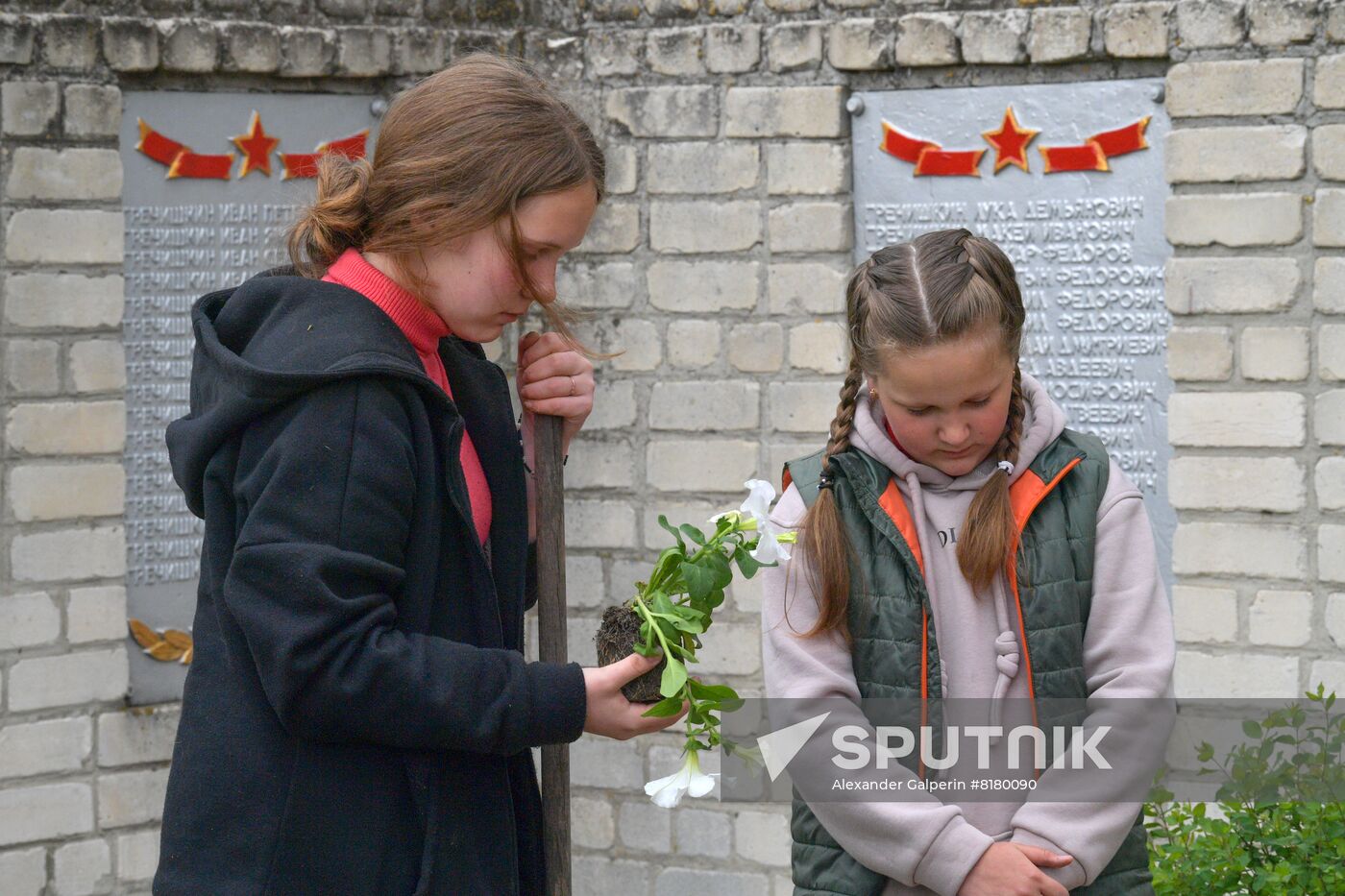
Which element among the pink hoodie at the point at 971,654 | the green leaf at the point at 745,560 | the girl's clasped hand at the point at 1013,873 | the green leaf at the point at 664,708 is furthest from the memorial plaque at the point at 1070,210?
the green leaf at the point at 664,708

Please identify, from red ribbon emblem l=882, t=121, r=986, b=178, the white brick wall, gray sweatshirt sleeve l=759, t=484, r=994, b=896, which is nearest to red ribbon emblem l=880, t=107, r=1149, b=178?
red ribbon emblem l=882, t=121, r=986, b=178

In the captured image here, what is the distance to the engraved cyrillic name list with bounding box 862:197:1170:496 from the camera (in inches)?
142

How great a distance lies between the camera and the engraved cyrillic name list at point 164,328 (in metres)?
3.82

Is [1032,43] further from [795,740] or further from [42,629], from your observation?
[42,629]

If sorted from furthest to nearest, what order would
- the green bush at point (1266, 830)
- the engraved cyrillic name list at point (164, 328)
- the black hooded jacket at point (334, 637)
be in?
the engraved cyrillic name list at point (164, 328)
the green bush at point (1266, 830)
the black hooded jacket at point (334, 637)

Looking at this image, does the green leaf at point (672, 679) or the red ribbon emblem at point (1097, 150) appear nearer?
the green leaf at point (672, 679)

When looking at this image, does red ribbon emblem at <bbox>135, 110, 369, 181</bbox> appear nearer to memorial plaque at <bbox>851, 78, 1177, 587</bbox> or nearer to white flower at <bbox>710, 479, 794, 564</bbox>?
memorial plaque at <bbox>851, 78, 1177, 587</bbox>

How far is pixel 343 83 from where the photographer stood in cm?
393

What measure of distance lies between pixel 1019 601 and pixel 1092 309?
1.86m

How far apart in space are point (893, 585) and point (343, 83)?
2.56 m

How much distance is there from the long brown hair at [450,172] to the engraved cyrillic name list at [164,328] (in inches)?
81.5

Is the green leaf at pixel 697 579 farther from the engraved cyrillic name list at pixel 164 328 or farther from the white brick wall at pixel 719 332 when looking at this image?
the engraved cyrillic name list at pixel 164 328

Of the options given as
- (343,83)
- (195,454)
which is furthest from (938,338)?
(343,83)

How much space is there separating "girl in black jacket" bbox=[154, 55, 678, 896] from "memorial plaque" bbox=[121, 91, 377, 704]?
2.12 m
